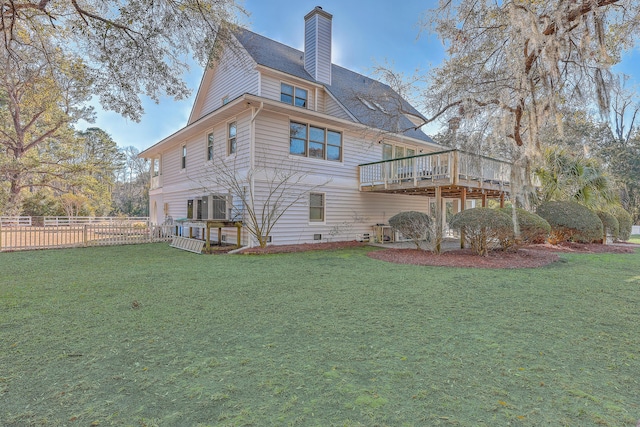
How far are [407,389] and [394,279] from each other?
3541 millimetres

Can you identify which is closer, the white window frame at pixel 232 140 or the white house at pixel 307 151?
the white house at pixel 307 151

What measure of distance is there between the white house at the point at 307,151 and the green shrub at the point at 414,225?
102 cm

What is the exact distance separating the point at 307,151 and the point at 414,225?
4323 mm

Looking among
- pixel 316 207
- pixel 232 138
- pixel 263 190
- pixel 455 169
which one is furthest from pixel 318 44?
pixel 455 169

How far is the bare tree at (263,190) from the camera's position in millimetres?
9531

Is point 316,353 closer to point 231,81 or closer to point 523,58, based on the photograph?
point 523,58

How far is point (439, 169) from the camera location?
375 inches

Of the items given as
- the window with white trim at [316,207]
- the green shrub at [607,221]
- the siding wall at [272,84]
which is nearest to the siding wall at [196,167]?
the siding wall at [272,84]

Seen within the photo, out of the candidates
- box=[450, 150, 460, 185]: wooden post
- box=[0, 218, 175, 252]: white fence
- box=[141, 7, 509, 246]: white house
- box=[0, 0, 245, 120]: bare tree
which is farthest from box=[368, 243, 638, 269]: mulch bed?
box=[0, 218, 175, 252]: white fence

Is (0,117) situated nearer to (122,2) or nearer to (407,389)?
(122,2)

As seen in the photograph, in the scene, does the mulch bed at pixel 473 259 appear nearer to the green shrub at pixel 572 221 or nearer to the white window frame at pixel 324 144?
the green shrub at pixel 572 221

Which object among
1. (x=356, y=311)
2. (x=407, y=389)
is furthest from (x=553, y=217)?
(x=407, y=389)

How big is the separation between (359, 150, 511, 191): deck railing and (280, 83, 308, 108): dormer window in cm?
341

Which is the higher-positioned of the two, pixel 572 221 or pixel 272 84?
pixel 272 84
